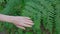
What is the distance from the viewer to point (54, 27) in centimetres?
325

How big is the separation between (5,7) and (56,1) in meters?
0.82

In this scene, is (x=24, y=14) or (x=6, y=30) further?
(x=6, y=30)

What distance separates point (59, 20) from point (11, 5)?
29.9 inches

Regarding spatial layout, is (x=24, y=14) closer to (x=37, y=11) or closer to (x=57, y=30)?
(x=37, y=11)

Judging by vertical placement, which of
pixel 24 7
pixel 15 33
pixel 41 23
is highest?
pixel 24 7

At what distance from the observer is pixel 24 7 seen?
331 cm

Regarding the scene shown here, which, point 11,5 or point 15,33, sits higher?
point 11,5

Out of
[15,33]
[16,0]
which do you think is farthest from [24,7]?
[15,33]

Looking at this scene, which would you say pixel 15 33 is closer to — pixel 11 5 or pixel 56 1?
pixel 11 5

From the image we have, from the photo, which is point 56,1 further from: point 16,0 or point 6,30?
point 6,30

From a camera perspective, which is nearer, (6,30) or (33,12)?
(33,12)

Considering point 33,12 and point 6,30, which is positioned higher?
point 33,12

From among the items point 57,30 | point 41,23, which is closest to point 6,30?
point 41,23

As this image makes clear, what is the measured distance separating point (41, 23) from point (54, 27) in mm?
205
